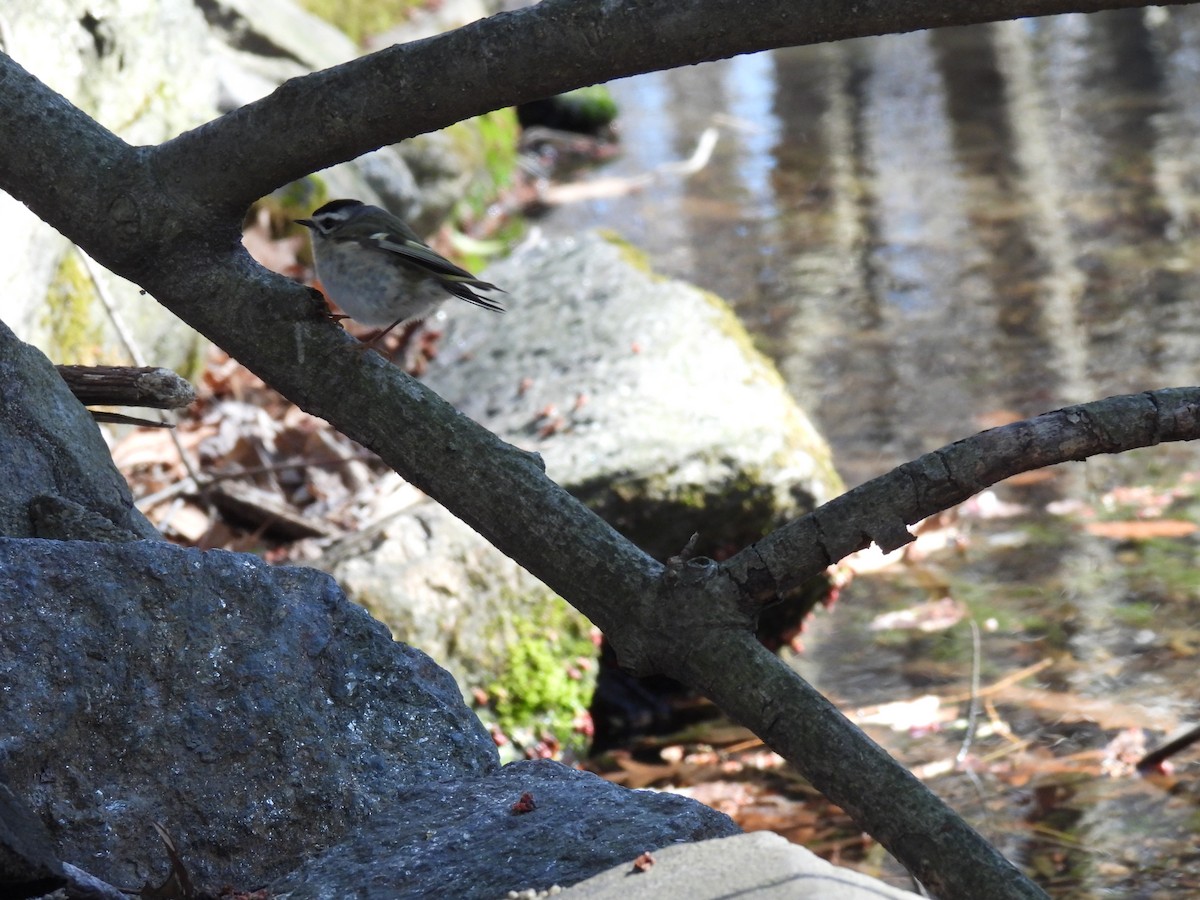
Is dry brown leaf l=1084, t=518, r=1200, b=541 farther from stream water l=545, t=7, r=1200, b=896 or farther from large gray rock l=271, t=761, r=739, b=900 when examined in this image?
large gray rock l=271, t=761, r=739, b=900

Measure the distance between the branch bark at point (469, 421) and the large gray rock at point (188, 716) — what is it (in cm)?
38

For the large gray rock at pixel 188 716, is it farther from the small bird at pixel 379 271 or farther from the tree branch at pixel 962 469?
the small bird at pixel 379 271

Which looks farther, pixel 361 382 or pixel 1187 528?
pixel 1187 528

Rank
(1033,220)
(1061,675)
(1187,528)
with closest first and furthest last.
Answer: (1061,675) < (1187,528) < (1033,220)

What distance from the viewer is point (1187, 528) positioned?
6.18 m

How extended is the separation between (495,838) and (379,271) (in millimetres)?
1849

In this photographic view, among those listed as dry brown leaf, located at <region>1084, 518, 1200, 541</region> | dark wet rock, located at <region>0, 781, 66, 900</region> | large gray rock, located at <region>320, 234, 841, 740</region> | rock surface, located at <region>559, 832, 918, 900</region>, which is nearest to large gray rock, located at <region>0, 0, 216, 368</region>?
large gray rock, located at <region>320, 234, 841, 740</region>

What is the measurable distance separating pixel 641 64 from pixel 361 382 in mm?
728

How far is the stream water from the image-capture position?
4988 millimetres

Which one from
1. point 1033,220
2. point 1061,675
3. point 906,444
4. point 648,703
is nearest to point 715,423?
point 648,703

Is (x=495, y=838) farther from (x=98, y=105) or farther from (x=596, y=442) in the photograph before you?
(x=98, y=105)

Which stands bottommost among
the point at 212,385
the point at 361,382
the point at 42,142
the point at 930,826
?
the point at 930,826

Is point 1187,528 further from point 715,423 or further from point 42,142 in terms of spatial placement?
point 42,142

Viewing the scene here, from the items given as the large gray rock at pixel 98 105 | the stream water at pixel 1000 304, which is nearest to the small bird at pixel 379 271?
the large gray rock at pixel 98 105
